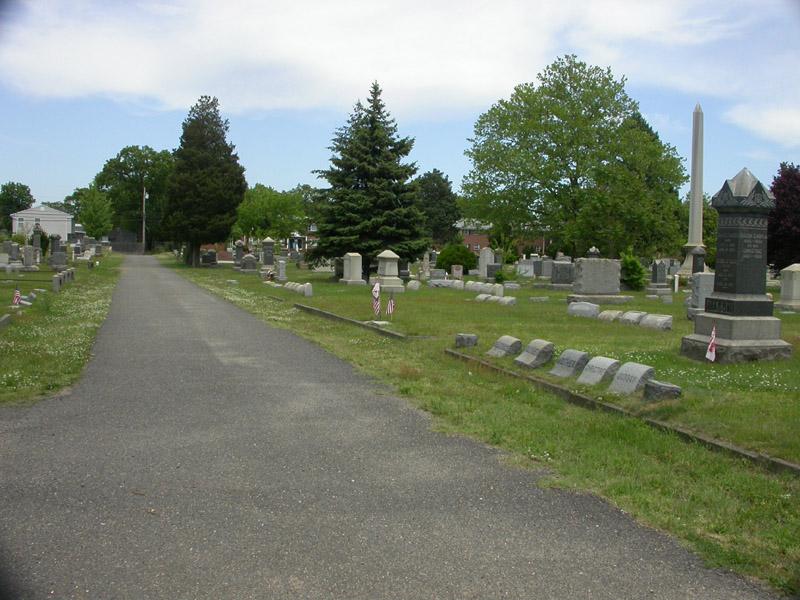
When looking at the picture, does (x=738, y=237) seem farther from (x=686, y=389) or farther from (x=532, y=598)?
(x=532, y=598)

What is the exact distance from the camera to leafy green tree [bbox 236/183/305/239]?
7775cm

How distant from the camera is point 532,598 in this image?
379 cm

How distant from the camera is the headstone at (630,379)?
27.5 feet

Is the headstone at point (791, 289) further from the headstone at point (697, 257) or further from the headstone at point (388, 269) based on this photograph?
the headstone at point (388, 269)

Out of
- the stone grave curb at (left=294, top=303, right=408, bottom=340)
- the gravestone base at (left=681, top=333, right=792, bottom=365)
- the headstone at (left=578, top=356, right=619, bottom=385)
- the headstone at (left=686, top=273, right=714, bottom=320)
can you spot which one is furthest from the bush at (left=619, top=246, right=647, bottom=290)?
the headstone at (left=578, top=356, right=619, bottom=385)

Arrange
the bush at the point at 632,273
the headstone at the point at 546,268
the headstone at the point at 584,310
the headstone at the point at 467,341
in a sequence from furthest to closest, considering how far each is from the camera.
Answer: the headstone at the point at 546,268 < the bush at the point at 632,273 < the headstone at the point at 584,310 < the headstone at the point at 467,341

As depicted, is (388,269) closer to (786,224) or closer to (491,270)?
(491,270)

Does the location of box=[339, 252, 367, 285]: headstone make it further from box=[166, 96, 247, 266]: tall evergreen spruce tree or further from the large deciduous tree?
box=[166, 96, 247, 266]: tall evergreen spruce tree

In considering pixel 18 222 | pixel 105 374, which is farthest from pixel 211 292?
pixel 18 222

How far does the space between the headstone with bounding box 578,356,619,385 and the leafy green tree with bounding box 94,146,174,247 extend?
10125cm

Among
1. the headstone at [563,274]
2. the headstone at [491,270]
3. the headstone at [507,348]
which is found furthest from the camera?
the headstone at [491,270]

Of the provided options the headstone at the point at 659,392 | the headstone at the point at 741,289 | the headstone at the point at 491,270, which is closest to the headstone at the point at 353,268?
the headstone at the point at 491,270

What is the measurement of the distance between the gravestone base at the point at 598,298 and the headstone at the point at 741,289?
12557 millimetres

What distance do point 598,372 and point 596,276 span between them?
17011 millimetres
